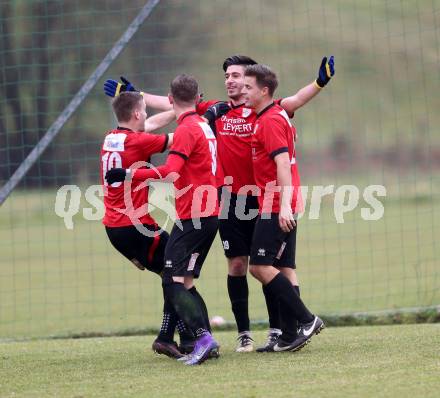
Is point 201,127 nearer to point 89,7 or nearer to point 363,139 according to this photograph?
point 89,7

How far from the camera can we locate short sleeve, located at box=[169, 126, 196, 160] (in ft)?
23.3

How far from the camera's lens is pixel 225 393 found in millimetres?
5895

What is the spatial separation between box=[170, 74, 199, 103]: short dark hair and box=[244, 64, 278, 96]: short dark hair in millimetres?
477

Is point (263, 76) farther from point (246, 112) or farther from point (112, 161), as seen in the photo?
point (112, 161)

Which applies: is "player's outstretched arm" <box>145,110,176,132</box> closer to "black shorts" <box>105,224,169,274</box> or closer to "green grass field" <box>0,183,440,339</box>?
"black shorts" <box>105,224,169,274</box>

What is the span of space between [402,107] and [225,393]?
1052cm

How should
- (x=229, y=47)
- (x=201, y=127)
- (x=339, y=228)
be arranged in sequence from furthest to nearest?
(x=339, y=228) → (x=229, y=47) → (x=201, y=127)

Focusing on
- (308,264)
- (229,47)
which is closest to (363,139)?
(308,264)

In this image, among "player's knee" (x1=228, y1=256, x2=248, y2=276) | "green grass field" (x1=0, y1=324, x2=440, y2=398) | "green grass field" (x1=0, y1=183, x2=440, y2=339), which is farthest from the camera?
"green grass field" (x1=0, y1=183, x2=440, y2=339)

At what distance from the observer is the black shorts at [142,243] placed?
7.56 m

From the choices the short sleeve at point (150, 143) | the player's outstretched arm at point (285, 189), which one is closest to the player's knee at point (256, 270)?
the player's outstretched arm at point (285, 189)

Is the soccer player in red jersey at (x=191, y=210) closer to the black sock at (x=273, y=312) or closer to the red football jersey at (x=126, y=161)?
the red football jersey at (x=126, y=161)

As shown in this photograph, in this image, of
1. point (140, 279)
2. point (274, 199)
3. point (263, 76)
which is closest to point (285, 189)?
point (274, 199)

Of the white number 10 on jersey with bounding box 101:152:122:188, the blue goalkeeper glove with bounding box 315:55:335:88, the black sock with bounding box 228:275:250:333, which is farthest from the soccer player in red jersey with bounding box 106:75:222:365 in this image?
the blue goalkeeper glove with bounding box 315:55:335:88
